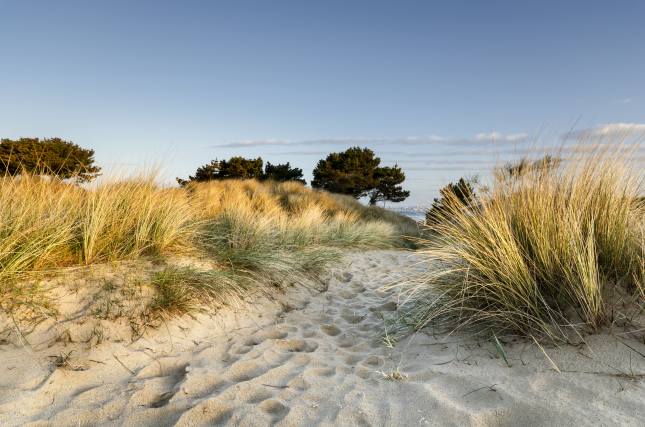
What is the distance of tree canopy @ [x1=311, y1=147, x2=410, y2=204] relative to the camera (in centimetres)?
2670

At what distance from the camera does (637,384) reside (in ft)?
6.36

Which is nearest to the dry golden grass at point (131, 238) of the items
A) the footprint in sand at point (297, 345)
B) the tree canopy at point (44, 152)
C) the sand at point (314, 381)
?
the sand at point (314, 381)

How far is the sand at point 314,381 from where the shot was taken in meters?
1.90

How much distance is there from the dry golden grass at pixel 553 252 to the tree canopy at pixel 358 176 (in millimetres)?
23249

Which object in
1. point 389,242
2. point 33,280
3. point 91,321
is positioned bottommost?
point 389,242

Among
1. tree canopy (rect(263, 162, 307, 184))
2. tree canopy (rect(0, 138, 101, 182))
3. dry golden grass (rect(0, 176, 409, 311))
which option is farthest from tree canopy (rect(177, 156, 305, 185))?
dry golden grass (rect(0, 176, 409, 311))

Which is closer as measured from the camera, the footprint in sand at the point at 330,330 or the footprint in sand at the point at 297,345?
the footprint in sand at the point at 297,345

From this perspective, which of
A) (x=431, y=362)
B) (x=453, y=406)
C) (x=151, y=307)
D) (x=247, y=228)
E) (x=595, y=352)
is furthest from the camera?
(x=247, y=228)

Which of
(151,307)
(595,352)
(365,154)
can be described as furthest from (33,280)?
(365,154)

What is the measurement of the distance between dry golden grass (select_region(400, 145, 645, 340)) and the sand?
0.21 m

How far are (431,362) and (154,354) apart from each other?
190 centimetres

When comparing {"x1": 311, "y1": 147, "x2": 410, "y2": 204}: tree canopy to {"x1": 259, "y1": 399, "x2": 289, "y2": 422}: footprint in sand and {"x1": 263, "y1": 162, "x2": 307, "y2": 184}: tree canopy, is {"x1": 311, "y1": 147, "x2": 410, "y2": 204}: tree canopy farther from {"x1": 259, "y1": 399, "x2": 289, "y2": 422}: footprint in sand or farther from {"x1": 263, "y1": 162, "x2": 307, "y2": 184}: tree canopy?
{"x1": 259, "y1": 399, "x2": 289, "y2": 422}: footprint in sand

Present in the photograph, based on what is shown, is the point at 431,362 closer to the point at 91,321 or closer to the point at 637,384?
the point at 637,384

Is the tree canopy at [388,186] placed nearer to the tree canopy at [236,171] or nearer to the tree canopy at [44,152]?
the tree canopy at [236,171]
